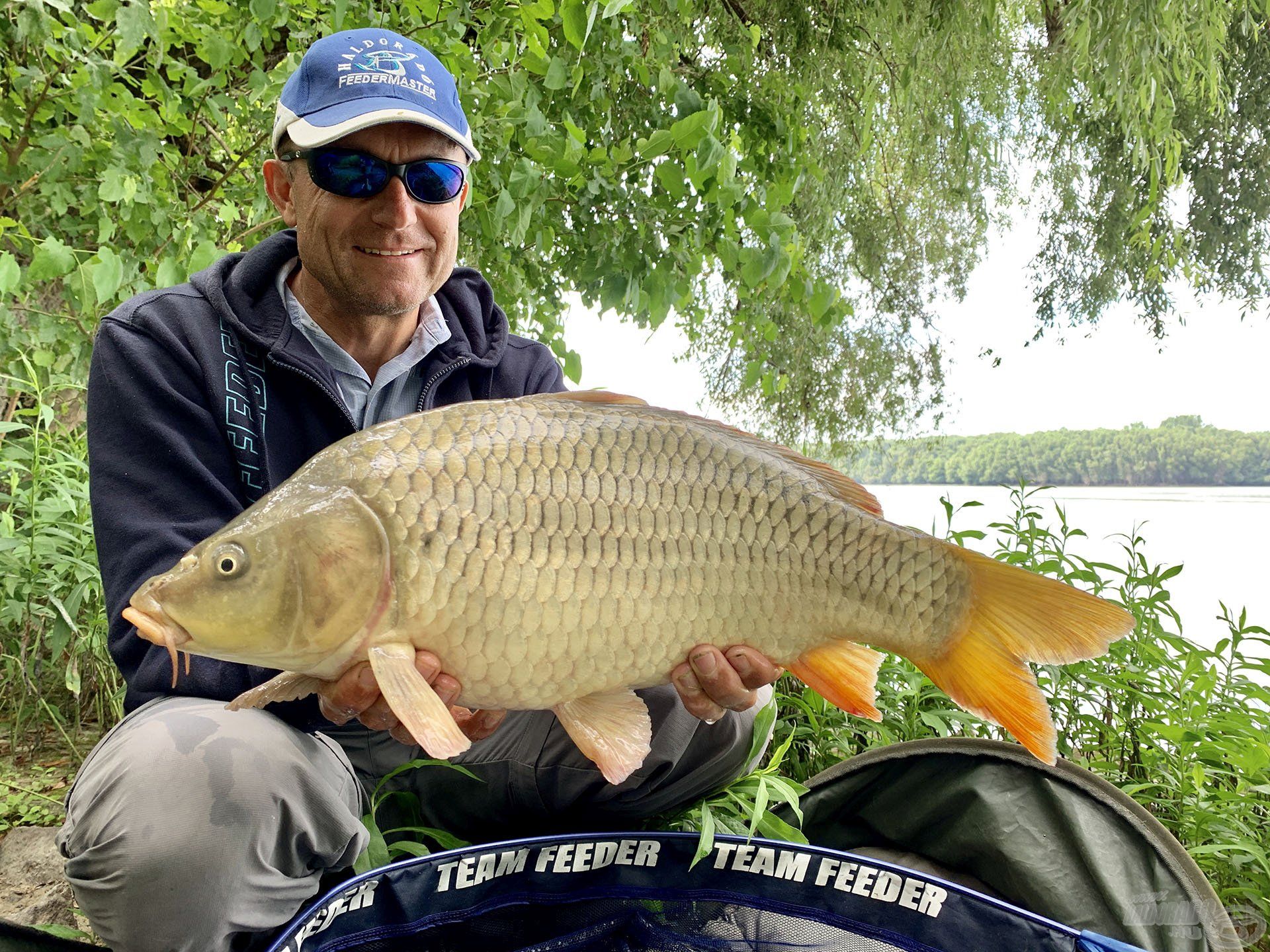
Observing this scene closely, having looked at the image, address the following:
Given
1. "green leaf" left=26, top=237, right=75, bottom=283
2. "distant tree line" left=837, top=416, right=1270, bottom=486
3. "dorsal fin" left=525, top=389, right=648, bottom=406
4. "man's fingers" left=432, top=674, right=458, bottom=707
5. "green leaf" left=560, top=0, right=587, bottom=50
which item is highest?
"distant tree line" left=837, top=416, right=1270, bottom=486

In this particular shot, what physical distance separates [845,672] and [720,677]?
0.15 meters

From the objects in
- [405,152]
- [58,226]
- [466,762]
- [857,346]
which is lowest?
[466,762]

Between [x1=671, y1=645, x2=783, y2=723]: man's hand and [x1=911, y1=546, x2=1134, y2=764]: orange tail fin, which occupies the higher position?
[x1=911, y1=546, x2=1134, y2=764]: orange tail fin

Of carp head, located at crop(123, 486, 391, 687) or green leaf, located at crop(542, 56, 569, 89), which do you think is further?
green leaf, located at crop(542, 56, 569, 89)

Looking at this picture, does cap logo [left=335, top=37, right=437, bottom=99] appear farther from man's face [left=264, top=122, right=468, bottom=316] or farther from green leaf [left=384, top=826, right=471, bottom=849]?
green leaf [left=384, top=826, right=471, bottom=849]

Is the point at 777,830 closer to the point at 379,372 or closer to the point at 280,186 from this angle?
the point at 379,372

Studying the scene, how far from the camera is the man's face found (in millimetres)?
1397

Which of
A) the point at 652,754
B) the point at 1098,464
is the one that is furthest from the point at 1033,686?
the point at 1098,464

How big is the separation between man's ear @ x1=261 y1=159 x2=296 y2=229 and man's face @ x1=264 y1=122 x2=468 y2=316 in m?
0.08

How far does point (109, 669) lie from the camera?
6.90 feet

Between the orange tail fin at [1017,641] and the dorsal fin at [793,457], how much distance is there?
4.8 inches

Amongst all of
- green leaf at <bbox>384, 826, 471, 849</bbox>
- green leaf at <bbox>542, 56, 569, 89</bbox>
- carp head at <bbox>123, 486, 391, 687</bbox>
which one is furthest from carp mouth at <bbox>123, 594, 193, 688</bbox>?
green leaf at <bbox>542, 56, 569, 89</bbox>

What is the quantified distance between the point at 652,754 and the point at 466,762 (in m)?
0.28

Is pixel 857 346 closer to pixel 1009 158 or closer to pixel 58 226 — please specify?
pixel 1009 158
